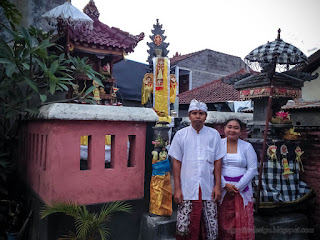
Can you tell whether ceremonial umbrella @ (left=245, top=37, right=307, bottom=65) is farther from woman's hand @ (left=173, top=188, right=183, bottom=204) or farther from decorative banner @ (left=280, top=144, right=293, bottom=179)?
woman's hand @ (left=173, top=188, right=183, bottom=204)

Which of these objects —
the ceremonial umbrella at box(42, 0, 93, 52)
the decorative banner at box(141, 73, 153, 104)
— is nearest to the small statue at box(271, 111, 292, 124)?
the ceremonial umbrella at box(42, 0, 93, 52)

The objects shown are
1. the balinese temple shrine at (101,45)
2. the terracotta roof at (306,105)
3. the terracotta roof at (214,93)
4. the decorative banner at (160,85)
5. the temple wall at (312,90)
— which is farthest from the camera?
the terracotta roof at (214,93)

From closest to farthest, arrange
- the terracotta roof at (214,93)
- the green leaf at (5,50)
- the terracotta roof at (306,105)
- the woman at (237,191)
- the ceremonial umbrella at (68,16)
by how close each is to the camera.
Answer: the woman at (237,191)
the green leaf at (5,50)
the ceremonial umbrella at (68,16)
the terracotta roof at (306,105)
the terracotta roof at (214,93)

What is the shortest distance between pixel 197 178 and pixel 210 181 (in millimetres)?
180

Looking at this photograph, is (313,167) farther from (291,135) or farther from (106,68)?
(106,68)

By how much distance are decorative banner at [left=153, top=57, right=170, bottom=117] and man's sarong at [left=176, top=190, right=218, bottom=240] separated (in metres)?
7.13

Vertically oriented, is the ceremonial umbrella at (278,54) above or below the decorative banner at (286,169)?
above

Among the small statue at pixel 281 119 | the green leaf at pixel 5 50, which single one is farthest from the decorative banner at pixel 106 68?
the small statue at pixel 281 119

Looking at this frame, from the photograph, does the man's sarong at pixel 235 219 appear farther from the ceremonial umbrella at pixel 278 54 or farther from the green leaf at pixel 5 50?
the green leaf at pixel 5 50

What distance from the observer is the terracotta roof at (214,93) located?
16672 millimetres

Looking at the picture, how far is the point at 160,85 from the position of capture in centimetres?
1022

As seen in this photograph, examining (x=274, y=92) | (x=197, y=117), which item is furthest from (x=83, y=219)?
(x=274, y=92)

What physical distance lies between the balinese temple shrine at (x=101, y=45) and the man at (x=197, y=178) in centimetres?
371

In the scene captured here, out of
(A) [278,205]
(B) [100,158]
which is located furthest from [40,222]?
(A) [278,205]
